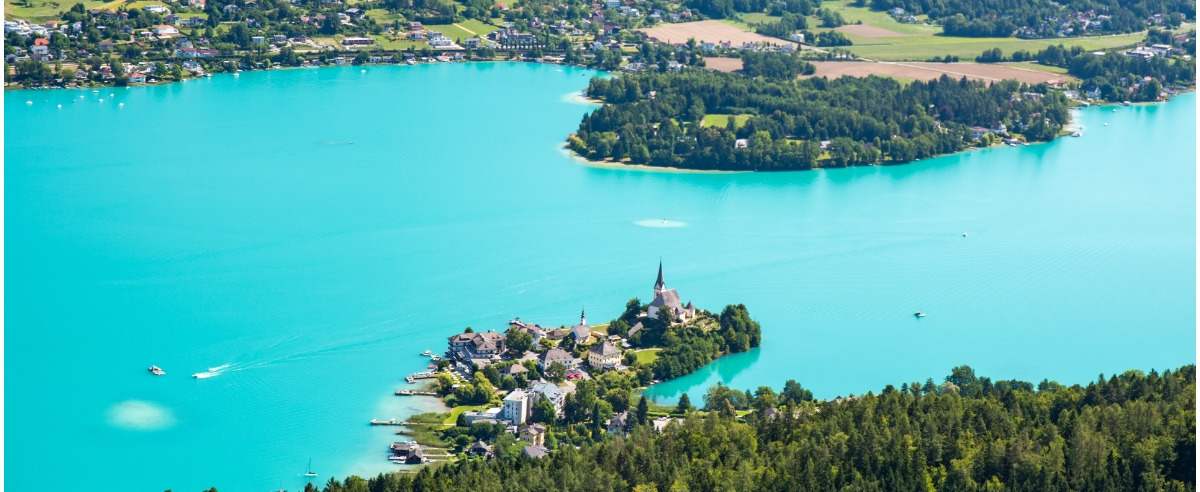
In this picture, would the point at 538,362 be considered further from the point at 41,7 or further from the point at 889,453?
the point at 41,7

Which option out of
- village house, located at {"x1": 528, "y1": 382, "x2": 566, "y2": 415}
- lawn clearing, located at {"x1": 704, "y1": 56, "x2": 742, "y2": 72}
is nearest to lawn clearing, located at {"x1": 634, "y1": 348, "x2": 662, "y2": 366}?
village house, located at {"x1": 528, "y1": 382, "x2": 566, "y2": 415}

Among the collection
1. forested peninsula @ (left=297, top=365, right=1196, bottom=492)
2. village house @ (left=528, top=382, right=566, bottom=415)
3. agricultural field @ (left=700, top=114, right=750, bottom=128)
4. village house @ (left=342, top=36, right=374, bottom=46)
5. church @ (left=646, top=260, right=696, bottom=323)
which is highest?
forested peninsula @ (left=297, top=365, right=1196, bottom=492)

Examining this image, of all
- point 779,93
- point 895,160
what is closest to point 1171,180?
point 895,160

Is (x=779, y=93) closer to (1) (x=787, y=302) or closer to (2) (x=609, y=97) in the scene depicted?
(2) (x=609, y=97)

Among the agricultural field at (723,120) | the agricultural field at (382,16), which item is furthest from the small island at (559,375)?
the agricultural field at (382,16)

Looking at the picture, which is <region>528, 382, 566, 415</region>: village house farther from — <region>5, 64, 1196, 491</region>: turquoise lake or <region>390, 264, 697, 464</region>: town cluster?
<region>5, 64, 1196, 491</region>: turquoise lake

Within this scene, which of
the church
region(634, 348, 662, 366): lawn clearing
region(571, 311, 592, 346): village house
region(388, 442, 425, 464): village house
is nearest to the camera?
region(388, 442, 425, 464): village house

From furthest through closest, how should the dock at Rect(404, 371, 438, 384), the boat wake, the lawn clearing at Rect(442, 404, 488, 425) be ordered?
the boat wake, the dock at Rect(404, 371, 438, 384), the lawn clearing at Rect(442, 404, 488, 425)

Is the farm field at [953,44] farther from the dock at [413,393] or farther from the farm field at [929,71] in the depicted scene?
the dock at [413,393]
